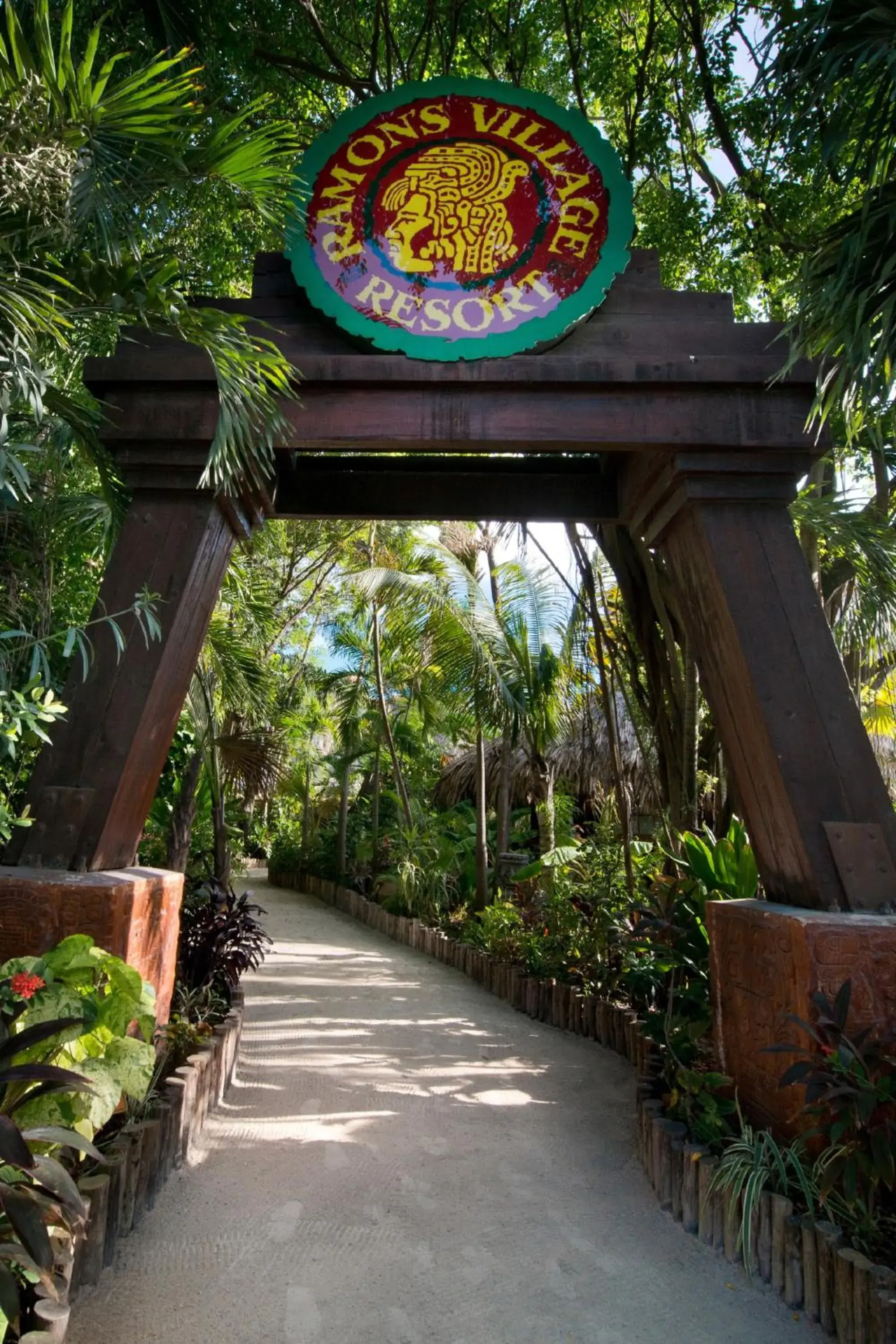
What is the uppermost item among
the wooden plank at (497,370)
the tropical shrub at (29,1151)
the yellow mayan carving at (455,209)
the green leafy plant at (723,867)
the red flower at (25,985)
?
the yellow mayan carving at (455,209)

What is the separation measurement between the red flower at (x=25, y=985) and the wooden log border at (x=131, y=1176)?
57 centimetres

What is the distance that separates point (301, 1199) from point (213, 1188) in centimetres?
33

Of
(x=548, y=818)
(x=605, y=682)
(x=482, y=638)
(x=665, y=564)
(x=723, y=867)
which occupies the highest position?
(x=482, y=638)

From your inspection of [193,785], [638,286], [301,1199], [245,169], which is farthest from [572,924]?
[245,169]

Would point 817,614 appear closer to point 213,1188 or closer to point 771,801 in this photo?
point 771,801

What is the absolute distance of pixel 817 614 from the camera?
3455 mm

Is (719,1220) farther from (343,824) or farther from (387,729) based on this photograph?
(343,824)

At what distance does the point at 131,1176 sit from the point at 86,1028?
0.62 meters

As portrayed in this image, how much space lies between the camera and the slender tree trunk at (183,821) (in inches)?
283

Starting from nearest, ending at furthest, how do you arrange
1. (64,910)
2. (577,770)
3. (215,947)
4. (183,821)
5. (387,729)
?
(64,910), (215,947), (183,821), (387,729), (577,770)

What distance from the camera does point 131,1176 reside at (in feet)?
9.31

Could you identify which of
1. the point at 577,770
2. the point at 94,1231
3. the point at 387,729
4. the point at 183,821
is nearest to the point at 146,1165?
the point at 94,1231

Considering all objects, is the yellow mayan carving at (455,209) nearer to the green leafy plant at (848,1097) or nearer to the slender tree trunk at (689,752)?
the slender tree trunk at (689,752)

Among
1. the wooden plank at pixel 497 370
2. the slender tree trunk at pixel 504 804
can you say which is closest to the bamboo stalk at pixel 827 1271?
the wooden plank at pixel 497 370
